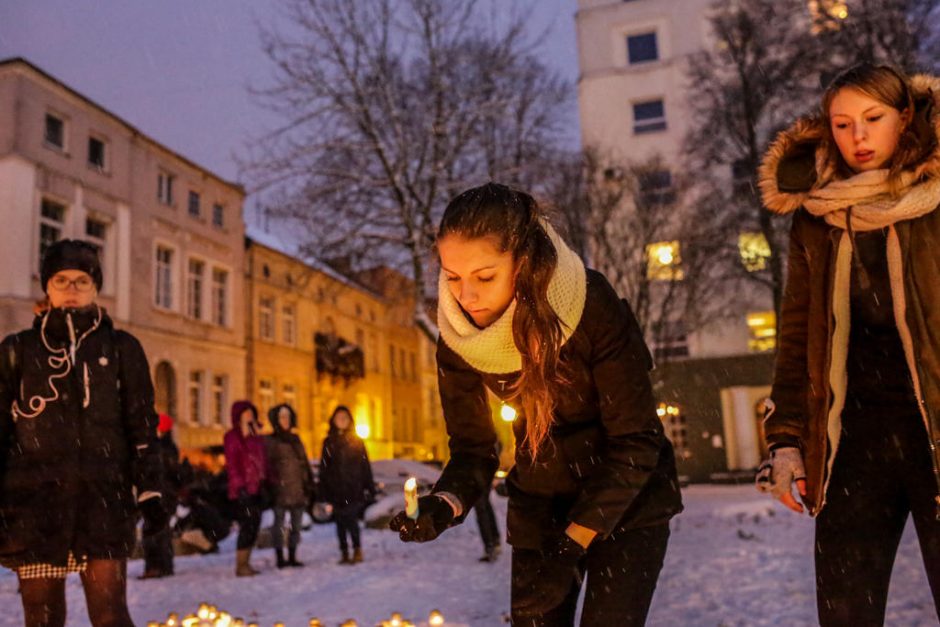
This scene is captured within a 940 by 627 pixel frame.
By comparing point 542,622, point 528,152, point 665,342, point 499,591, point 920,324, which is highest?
point 528,152

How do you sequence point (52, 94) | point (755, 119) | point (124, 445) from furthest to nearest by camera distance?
point (52, 94) < point (755, 119) < point (124, 445)

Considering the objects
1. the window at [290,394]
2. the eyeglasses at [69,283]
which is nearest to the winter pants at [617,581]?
the eyeglasses at [69,283]

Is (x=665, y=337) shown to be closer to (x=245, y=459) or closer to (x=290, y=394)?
(x=245, y=459)

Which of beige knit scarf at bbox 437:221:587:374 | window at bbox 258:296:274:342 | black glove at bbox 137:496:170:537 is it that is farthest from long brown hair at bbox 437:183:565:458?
window at bbox 258:296:274:342

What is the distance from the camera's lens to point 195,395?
3244 cm

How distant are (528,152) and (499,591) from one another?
46.4 feet

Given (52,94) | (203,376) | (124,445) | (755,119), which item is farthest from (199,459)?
(124,445)

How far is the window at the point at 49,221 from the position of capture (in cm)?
2541

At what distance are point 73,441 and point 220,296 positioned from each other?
1281 inches

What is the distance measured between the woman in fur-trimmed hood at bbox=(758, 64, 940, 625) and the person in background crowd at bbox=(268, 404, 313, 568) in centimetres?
881

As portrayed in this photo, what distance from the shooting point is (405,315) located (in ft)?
163

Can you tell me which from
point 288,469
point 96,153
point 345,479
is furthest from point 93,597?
point 96,153

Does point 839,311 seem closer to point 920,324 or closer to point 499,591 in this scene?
point 920,324

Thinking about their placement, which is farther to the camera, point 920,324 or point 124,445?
point 124,445
